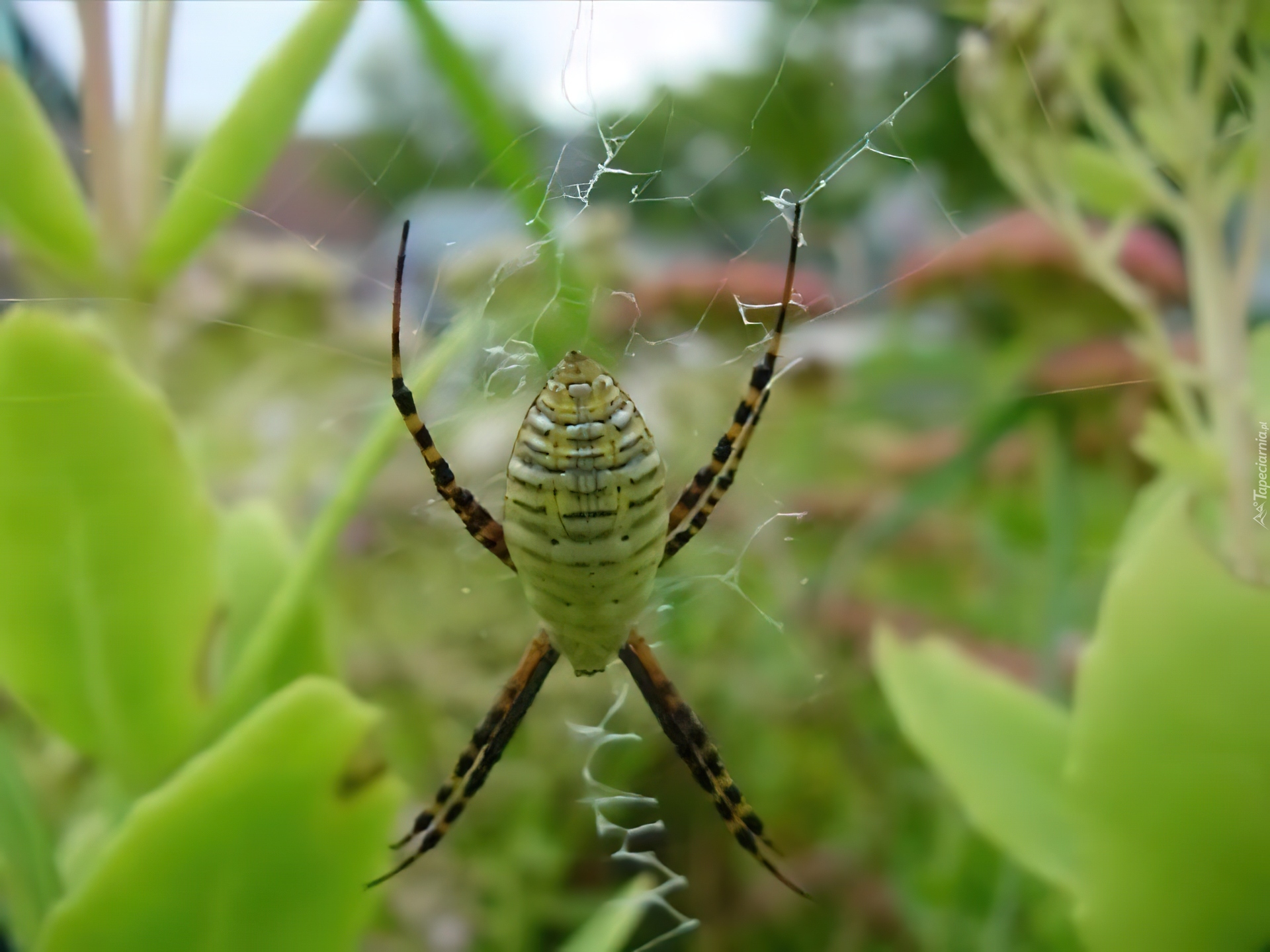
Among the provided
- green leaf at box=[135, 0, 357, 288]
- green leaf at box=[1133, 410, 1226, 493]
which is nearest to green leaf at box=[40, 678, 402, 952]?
green leaf at box=[135, 0, 357, 288]

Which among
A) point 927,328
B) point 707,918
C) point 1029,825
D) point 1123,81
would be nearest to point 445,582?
point 707,918

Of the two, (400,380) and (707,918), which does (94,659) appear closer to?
(400,380)

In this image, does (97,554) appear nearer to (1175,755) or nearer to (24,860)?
(24,860)

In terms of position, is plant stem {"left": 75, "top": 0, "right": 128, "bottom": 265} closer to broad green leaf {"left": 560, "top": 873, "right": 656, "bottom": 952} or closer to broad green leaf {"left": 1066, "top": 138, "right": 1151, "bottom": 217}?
broad green leaf {"left": 560, "top": 873, "right": 656, "bottom": 952}

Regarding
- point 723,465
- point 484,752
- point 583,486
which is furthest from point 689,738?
point 583,486

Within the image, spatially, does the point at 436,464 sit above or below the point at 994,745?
above

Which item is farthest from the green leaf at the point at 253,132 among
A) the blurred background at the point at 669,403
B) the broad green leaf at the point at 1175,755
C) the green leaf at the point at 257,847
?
the broad green leaf at the point at 1175,755
